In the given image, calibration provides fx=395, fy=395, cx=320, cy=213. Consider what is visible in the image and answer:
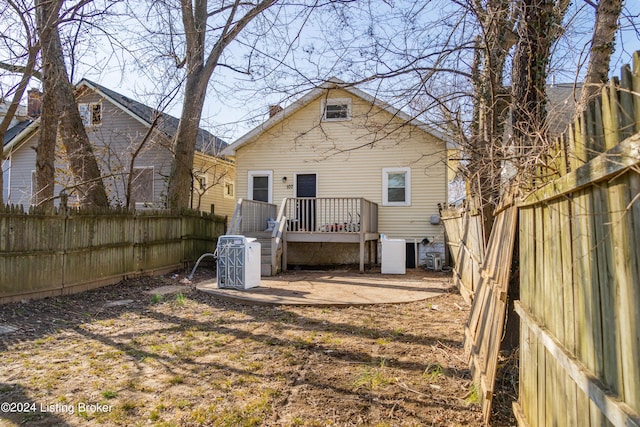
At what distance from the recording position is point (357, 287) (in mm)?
8742

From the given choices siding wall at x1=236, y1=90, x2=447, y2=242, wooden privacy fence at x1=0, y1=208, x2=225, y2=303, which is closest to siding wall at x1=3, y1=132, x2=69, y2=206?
siding wall at x1=236, y1=90, x2=447, y2=242

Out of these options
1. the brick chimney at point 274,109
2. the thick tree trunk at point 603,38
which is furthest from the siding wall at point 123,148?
the thick tree trunk at point 603,38

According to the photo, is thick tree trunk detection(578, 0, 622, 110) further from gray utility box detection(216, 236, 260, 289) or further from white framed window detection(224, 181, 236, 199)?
white framed window detection(224, 181, 236, 199)

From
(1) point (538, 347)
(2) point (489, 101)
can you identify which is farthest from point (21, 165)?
(1) point (538, 347)

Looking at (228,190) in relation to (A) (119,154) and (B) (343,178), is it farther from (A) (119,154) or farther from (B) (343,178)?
(B) (343,178)

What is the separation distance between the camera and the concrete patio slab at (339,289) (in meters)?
7.16

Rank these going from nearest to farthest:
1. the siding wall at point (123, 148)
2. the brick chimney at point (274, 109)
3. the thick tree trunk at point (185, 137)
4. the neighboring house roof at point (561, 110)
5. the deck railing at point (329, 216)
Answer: the neighboring house roof at point (561, 110) → the brick chimney at point (274, 109) → the deck railing at point (329, 216) → the thick tree trunk at point (185, 137) → the siding wall at point (123, 148)

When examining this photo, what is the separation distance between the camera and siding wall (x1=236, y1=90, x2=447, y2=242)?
1281cm

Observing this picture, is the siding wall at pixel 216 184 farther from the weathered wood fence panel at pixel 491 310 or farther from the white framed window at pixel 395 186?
the weathered wood fence panel at pixel 491 310

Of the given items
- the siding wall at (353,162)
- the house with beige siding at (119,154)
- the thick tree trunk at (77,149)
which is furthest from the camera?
the house with beige siding at (119,154)

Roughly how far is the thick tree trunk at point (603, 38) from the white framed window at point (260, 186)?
1016 cm

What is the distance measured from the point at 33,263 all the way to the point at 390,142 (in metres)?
10.2

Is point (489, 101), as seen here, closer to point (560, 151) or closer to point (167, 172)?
point (560, 151)

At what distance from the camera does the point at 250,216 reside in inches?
459
